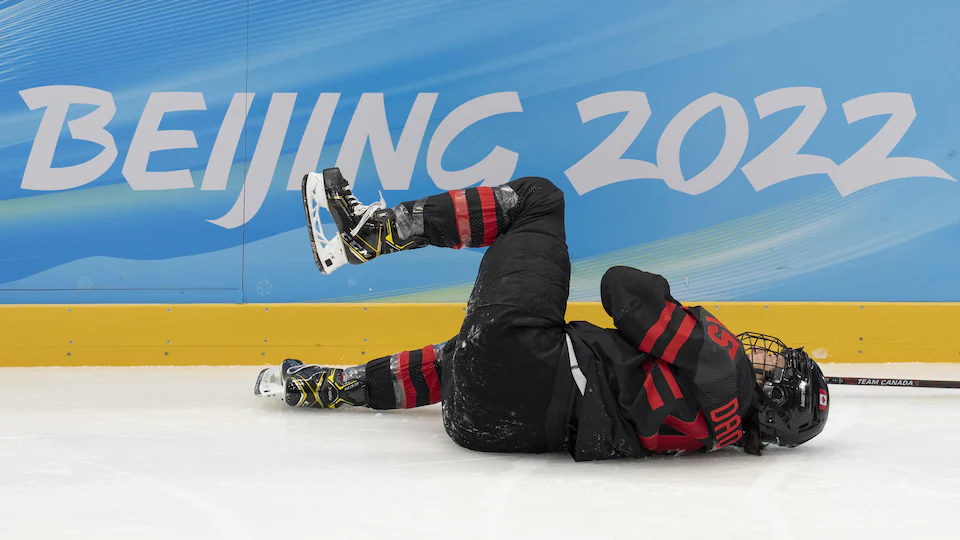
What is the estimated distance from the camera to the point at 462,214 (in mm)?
1693

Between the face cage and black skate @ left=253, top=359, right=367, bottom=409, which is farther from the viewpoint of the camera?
black skate @ left=253, top=359, right=367, bottom=409

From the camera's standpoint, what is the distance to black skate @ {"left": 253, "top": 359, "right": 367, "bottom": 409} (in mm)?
2023

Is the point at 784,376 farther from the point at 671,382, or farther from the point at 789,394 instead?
the point at 671,382

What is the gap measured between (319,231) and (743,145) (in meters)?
1.81

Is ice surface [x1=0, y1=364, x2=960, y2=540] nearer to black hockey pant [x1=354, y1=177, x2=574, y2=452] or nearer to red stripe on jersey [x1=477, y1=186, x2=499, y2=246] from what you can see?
black hockey pant [x1=354, y1=177, x2=574, y2=452]

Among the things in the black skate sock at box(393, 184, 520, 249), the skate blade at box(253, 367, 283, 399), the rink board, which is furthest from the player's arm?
the rink board

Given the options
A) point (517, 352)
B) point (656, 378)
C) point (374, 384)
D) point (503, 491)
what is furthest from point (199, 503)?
point (656, 378)

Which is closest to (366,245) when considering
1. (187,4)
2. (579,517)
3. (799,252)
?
(579,517)

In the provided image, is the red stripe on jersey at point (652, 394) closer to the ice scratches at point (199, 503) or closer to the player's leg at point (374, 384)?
the player's leg at point (374, 384)

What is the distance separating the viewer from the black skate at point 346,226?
172 cm

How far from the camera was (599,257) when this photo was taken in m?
2.93

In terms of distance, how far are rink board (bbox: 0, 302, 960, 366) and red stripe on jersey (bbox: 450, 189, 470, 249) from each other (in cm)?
117

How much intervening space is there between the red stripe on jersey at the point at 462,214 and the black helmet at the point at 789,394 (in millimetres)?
652

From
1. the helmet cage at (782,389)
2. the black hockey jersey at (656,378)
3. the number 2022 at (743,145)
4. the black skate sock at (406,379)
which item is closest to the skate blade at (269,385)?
the black skate sock at (406,379)
